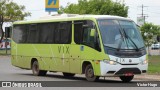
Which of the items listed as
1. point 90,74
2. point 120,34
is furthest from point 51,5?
point 120,34

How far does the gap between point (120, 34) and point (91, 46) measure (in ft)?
4.29

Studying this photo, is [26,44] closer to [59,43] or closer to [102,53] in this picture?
[59,43]

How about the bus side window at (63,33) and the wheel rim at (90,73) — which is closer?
the wheel rim at (90,73)

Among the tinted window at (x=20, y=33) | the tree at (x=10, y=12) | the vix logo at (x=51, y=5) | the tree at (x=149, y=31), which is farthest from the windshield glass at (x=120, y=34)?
the tree at (x=10, y=12)

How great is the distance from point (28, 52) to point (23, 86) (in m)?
7.98

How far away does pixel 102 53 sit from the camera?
2094 centimetres

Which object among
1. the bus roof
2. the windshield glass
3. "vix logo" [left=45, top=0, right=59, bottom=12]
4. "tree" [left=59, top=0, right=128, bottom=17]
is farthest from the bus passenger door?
"tree" [left=59, top=0, right=128, bottom=17]

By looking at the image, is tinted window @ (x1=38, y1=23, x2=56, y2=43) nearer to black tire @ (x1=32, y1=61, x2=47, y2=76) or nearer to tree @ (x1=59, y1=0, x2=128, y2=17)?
black tire @ (x1=32, y1=61, x2=47, y2=76)

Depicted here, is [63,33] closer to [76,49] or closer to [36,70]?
[76,49]

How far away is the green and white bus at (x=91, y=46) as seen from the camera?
2091 centimetres

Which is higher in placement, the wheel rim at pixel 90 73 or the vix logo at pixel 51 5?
the vix logo at pixel 51 5

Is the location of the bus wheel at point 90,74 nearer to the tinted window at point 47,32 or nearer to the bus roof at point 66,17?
the bus roof at point 66,17

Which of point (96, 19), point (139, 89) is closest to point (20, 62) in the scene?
point (96, 19)

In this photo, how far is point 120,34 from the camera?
21.4 meters
